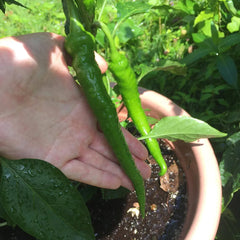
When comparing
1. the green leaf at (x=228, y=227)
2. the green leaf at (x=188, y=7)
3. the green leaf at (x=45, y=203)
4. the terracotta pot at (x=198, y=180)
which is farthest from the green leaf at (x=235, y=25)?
the green leaf at (x=45, y=203)

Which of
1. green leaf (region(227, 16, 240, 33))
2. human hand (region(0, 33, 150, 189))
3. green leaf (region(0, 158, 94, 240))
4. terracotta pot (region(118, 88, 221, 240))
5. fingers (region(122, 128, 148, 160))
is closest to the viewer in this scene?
green leaf (region(0, 158, 94, 240))

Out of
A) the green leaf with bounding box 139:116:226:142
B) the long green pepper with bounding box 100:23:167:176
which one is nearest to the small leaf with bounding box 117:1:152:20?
the long green pepper with bounding box 100:23:167:176

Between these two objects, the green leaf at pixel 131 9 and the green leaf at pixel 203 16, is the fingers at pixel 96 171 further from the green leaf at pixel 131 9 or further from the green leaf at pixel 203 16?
the green leaf at pixel 203 16

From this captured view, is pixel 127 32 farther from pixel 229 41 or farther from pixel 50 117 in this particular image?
pixel 50 117

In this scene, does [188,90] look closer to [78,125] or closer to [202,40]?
[202,40]

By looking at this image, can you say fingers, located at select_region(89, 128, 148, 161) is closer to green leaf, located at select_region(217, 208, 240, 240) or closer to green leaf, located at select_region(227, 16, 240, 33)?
green leaf, located at select_region(217, 208, 240, 240)

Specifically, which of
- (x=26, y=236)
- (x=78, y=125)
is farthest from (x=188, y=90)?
(x=26, y=236)

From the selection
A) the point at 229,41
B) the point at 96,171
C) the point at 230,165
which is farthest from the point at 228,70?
the point at 96,171
